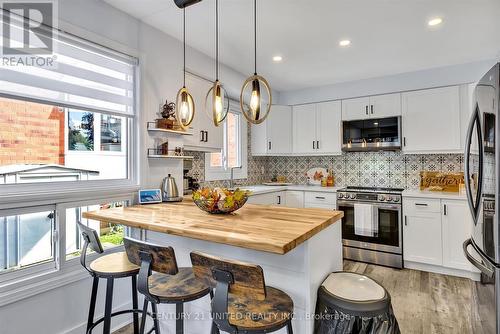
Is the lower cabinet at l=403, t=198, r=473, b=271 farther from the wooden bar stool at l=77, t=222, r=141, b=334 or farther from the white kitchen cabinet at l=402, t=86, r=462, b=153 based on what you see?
the wooden bar stool at l=77, t=222, r=141, b=334

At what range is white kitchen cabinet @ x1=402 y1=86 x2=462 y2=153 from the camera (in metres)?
3.45

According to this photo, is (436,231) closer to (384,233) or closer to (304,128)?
(384,233)

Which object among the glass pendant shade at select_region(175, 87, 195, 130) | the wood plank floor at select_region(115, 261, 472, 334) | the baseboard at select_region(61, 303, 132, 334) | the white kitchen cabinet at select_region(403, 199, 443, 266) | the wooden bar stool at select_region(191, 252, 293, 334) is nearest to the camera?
the wooden bar stool at select_region(191, 252, 293, 334)

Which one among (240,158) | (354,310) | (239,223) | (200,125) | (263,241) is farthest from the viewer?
(240,158)

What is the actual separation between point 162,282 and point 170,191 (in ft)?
3.65

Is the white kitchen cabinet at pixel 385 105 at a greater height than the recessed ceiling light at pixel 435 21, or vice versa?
the recessed ceiling light at pixel 435 21

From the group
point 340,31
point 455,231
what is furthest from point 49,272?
point 455,231

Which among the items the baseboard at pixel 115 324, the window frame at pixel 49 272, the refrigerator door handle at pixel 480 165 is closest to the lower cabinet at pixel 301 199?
the baseboard at pixel 115 324

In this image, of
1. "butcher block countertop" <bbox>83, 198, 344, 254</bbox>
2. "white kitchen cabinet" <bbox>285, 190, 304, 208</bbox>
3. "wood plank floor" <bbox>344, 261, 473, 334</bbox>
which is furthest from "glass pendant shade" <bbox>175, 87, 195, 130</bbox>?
"white kitchen cabinet" <bbox>285, 190, 304, 208</bbox>

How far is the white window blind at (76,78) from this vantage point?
5.63 ft

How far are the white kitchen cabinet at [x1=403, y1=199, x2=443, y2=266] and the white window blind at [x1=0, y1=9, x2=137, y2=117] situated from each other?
338cm

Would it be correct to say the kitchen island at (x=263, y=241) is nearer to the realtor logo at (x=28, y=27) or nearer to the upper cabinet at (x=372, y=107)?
the realtor logo at (x=28, y=27)

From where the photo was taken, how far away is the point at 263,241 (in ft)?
4.07

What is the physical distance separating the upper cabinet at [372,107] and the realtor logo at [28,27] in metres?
3.62
